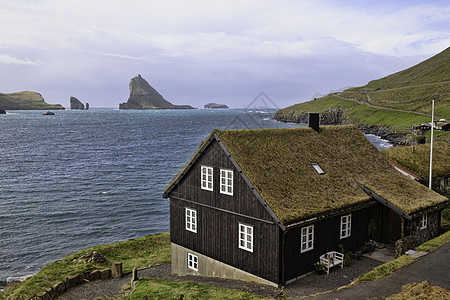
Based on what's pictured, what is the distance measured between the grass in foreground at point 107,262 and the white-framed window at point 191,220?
7773mm

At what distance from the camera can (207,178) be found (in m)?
→ 25.9

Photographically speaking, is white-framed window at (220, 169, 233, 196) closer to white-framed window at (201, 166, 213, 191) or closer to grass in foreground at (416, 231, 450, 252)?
white-framed window at (201, 166, 213, 191)

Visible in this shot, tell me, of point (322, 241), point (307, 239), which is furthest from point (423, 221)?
point (307, 239)

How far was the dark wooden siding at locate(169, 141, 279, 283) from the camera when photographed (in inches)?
886

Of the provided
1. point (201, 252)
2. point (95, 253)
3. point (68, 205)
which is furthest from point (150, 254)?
point (68, 205)

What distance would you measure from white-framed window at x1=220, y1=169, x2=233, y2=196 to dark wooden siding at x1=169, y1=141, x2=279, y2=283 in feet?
0.89

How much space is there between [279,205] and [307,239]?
9.95 ft

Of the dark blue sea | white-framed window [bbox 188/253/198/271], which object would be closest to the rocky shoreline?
the dark blue sea

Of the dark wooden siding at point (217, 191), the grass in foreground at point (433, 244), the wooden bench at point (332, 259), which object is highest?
the dark wooden siding at point (217, 191)

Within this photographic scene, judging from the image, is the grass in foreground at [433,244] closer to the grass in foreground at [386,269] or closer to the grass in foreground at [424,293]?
the grass in foreground at [386,269]

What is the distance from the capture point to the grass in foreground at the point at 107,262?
28261 mm

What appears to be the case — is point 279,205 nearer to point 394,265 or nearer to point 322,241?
point 322,241

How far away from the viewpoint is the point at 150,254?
121ft

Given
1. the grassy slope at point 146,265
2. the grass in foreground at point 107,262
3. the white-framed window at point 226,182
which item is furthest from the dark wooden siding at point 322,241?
the grass in foreground at point 107,262
